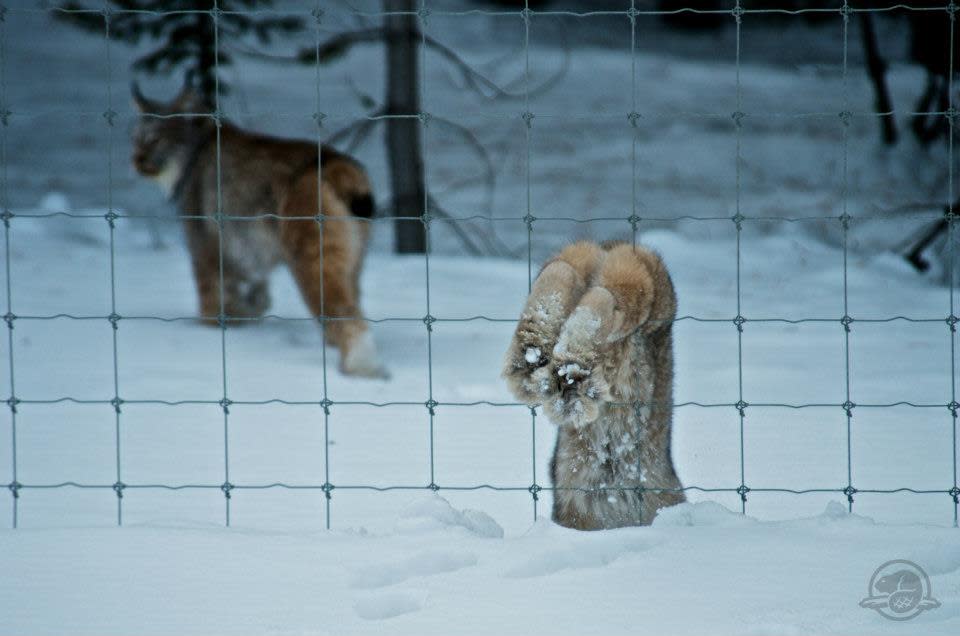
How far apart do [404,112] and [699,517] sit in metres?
6.35

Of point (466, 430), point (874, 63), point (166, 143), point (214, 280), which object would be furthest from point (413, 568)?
point (874, 63)

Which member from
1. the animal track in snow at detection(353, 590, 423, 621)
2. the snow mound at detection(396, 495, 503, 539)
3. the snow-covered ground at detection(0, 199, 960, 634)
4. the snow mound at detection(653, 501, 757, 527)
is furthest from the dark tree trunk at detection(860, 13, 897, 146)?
the animal track in snow at detection(353, 590, 423, 621)

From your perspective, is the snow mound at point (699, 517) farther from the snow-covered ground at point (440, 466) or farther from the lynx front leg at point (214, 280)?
the lynx front leg at point (214, 280)

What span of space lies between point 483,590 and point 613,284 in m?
0.96

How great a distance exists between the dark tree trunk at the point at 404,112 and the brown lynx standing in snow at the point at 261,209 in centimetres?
181

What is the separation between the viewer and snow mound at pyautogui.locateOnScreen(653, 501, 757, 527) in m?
3.77

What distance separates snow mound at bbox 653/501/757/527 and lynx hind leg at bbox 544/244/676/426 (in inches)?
13.3

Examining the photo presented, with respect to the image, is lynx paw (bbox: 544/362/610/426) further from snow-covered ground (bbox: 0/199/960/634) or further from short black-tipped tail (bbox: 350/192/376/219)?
short black-tipped tail (bbox: 350/192/376/219)

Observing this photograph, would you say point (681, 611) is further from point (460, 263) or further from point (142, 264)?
point (142, 264)

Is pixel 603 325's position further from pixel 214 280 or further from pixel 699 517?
pixel 214 280

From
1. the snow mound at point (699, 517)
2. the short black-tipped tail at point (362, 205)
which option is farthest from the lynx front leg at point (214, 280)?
the snow mound at point (699, 517)

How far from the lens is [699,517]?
3.79 metres

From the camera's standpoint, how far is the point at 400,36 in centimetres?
970

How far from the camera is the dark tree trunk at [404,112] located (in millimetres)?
9695
